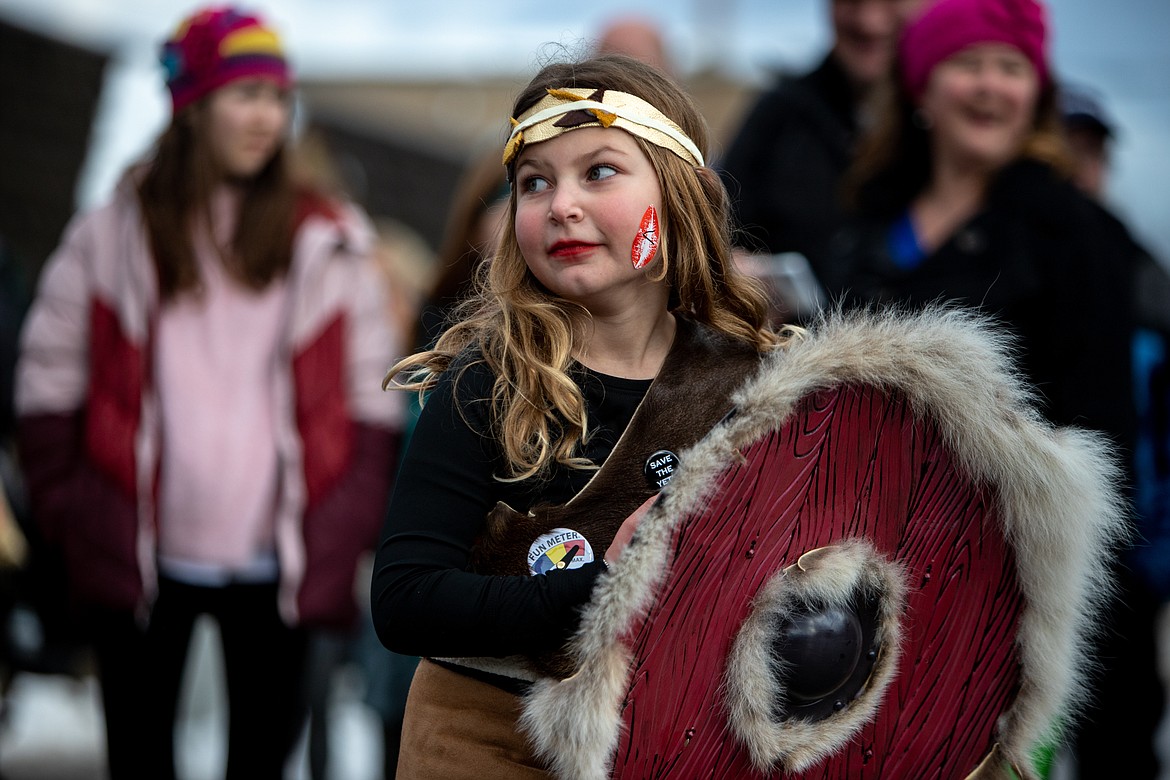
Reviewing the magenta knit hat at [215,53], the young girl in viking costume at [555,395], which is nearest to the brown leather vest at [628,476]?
the young girl in viking costume at [555,395]

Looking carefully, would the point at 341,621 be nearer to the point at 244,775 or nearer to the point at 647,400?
the point at 244,775

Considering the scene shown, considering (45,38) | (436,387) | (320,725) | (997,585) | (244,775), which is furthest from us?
(45,38)

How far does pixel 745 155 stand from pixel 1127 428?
1.49 meters

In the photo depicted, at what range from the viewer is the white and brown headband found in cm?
191

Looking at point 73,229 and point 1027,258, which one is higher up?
point 1027,258

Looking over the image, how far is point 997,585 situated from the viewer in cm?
179

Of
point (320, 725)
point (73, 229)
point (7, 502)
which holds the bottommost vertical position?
point (320, 725)

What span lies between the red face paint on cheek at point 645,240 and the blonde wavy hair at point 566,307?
29mm

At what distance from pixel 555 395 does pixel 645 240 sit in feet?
0.96

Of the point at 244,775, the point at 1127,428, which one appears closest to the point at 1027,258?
the point at 1127,428

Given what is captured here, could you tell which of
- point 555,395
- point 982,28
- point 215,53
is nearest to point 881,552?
point 555,395

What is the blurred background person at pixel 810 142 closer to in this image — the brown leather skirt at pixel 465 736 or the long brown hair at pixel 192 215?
the long brown hair at pixel 192 215

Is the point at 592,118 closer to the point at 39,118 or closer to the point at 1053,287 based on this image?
the point at 1053,287

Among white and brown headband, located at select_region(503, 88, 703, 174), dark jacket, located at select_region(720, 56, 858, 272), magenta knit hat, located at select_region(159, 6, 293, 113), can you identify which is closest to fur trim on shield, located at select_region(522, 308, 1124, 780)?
white and brown headband, located at select_region(503, 88, 703, 174)
